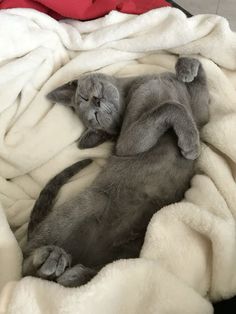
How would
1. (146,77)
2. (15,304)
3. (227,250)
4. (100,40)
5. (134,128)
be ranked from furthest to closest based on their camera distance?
1. (100,40)
2. (146,77)
3. (134,128)
4. (227,250)
5. (15,304)

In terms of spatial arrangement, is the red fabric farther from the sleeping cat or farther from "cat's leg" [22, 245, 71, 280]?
"cat's leg" [22, 245, 71, 280]

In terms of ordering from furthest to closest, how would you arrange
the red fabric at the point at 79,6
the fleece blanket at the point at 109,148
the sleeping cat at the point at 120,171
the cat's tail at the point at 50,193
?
the red fabric at the point at 79,6 → the cat's tail at the point at 50,193 → the sleeping cat at the point at 120,171 → the fleece blanket at the point at 109,148

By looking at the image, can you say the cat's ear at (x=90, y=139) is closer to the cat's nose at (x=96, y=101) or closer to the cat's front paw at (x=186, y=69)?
the cat's nose at (x=96, y=101)

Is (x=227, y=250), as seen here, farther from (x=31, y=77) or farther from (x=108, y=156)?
(x=31, y=77)

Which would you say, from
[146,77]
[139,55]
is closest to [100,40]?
[139,55]

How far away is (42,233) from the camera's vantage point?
45.4 inches

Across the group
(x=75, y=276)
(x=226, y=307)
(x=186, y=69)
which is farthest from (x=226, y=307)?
(x=186, y=69)

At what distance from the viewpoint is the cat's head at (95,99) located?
1315mm

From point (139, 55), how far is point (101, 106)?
11.2 inches

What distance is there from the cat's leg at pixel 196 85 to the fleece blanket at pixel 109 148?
0.03 m

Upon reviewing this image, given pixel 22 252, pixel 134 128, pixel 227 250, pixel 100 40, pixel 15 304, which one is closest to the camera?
pixel 15 304

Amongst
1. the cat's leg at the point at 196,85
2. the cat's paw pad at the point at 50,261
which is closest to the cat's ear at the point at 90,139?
the cat's leg at the point at 196,85

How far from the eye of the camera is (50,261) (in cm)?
101

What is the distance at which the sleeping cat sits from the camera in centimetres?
111
